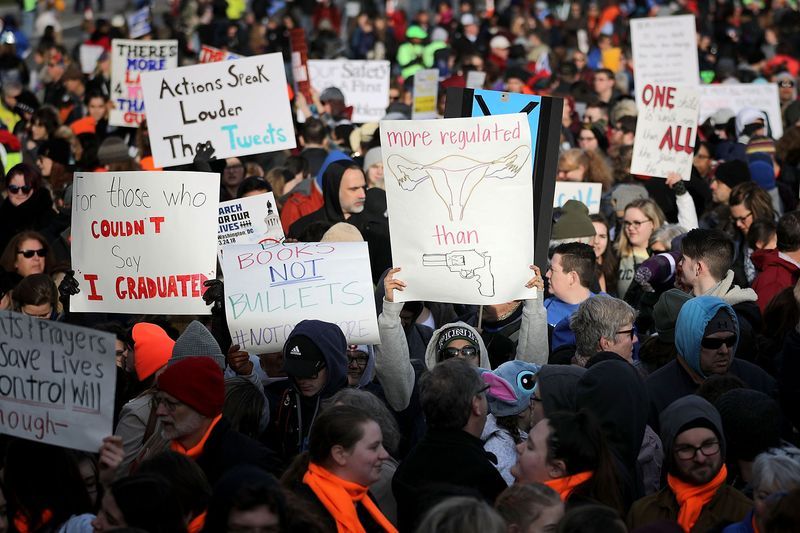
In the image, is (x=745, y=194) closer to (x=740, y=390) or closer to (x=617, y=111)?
(x=740, y=390)

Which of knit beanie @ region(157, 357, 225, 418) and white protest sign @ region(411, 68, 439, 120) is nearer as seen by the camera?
knit beanie @ region(157, 357, 225, 418)

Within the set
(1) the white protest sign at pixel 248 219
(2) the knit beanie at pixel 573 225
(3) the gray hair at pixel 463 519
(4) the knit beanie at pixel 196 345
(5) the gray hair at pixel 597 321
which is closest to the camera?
(3) the gray hair at pixel 463 519

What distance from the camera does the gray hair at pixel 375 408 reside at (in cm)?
571

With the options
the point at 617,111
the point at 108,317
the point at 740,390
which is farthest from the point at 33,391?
the point at 617,111

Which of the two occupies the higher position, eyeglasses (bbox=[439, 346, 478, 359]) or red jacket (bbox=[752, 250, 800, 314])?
eyeglasses (bbox=[439, 346, 478, 359])

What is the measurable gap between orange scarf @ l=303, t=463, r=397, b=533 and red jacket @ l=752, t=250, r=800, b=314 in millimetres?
3640

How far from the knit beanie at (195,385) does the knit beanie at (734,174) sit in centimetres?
661

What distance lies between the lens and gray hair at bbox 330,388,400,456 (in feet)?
18.7

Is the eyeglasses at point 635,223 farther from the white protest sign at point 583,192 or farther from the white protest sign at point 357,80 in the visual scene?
the white protest sign at point 357,80

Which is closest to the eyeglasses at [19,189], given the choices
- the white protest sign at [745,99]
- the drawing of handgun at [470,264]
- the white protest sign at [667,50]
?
the drawing of handgun at [470,264]

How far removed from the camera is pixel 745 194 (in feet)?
32.0

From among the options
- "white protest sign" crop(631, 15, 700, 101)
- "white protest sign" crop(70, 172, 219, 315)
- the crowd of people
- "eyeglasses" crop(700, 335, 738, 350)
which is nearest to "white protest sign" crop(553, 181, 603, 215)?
the crowd of people

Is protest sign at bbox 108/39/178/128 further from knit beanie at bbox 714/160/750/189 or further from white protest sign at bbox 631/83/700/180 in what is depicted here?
knit beanie at bbox 714/160/750/189

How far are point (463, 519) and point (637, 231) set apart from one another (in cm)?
593
